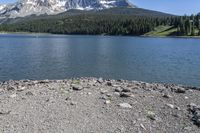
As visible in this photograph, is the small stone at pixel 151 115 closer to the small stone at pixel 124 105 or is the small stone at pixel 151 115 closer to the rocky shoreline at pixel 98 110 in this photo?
the rocky shoreline at pixel 98 110

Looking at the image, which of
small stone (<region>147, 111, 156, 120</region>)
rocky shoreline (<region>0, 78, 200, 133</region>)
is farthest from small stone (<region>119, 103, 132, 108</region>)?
small stone (<region>147, 111, 156, 120</region>)

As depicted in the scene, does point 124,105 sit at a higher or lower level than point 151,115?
higher

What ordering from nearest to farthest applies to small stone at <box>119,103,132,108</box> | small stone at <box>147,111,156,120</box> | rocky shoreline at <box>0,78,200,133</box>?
rocky shoreline at <box>0,78,200,133</box> → small stone at <box>147,111,156,120</box> → small stone at <box>119,103,132,108</box>

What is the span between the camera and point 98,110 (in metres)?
21.6

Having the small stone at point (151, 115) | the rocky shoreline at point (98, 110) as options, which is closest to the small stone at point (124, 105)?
the rocky shoreline at point (98, 110)

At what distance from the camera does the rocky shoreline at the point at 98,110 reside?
753 inches

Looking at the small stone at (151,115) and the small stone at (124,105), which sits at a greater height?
the small stone at (124,105)

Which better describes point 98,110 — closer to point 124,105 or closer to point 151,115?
point 124,105

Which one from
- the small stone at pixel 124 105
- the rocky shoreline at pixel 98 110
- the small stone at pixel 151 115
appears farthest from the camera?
the small stone at pixel 124 105

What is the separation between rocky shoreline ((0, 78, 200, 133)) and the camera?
62.7 ft

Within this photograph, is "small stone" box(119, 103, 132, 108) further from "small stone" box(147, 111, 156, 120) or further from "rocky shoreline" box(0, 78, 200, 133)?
"small stone" box(147, 111, 156, 120)

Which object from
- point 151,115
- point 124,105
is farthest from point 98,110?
point 151,115

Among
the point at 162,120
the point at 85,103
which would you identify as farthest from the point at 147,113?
the point at 85,103

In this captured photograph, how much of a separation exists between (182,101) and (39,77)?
31624 millimetres
